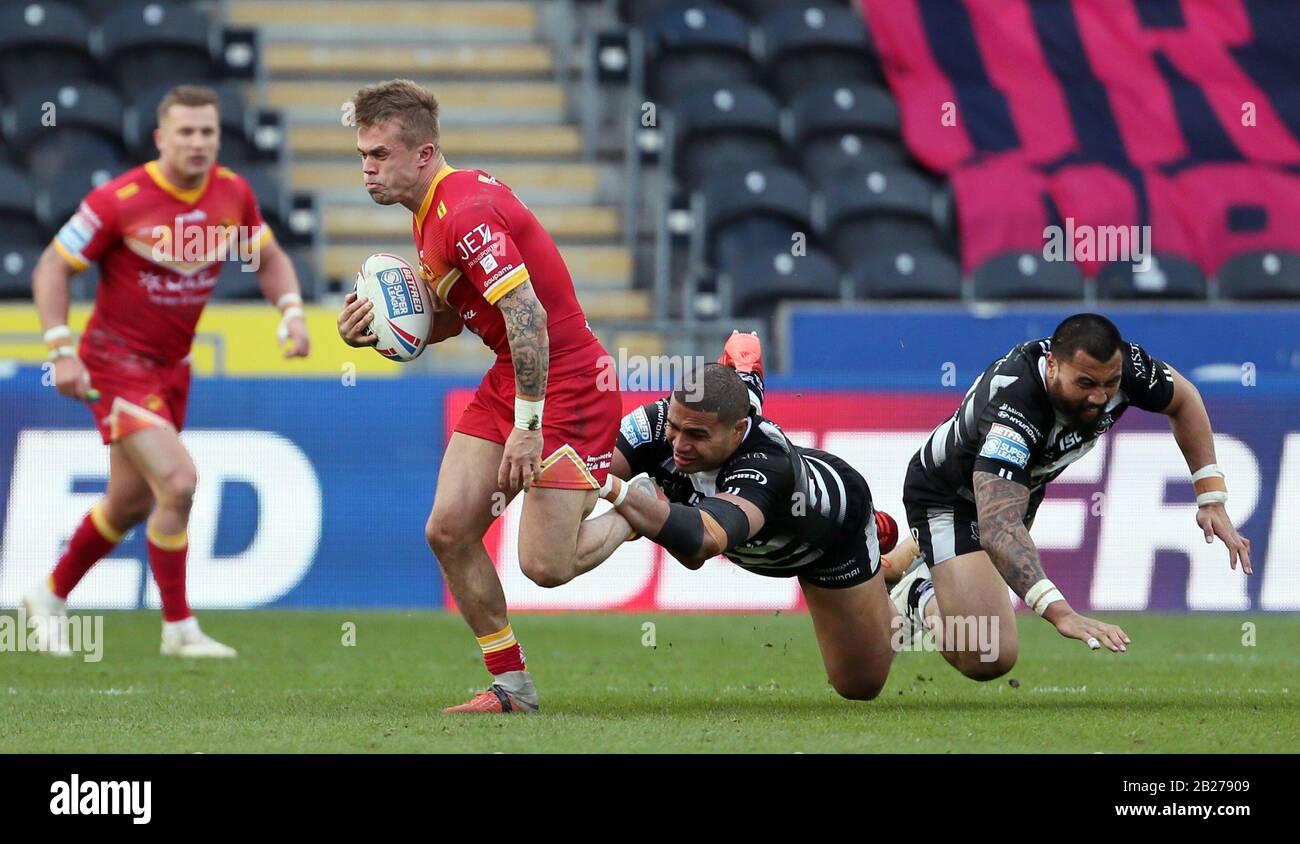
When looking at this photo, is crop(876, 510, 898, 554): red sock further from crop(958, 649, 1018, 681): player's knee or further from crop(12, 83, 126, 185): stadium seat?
crop(12, 83, 126, 185): stadium seat

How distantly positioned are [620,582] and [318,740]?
6.70 metres

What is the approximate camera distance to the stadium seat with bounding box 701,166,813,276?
17.3 meters

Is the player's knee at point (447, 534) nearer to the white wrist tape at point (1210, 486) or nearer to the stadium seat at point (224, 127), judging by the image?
the white wrist tape at point (1210, 486)

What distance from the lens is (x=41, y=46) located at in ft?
59.2

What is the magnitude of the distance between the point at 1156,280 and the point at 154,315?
985 cm

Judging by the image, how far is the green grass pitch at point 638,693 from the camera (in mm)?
6422

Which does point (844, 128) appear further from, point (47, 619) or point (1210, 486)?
point (1210, 486)

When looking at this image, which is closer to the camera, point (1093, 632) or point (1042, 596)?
point (1093, 632)

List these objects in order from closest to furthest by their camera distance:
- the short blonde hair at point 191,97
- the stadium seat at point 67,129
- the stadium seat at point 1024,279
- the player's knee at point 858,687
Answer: the player's knee at point 858,687, the short blonde hair at point 191,97, the stadium seat at point 1024,279, the stadium seat at point 67,129

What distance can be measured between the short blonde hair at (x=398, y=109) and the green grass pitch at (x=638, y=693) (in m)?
2.29

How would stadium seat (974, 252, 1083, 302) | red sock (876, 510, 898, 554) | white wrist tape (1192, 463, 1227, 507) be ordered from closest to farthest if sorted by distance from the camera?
white wrist tape (1192, 463, 1227, 507), red sock (876, 510, 898, 554), stadium seat (974, 252, 1083, 302)

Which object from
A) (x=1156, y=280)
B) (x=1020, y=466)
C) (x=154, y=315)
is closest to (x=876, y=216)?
(x=1156, y=280)

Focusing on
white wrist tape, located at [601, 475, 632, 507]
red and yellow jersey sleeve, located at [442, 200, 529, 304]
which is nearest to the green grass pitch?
white wrist tape, located at [601, 475, 632, 507]

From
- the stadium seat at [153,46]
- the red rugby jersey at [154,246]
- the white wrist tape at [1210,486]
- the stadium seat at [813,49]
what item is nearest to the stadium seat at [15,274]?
the stadium seat at [153,46]
